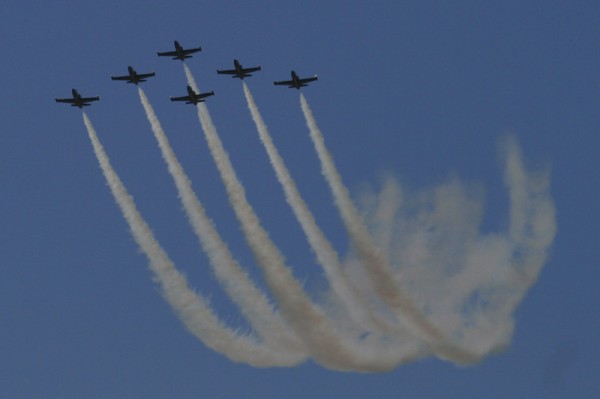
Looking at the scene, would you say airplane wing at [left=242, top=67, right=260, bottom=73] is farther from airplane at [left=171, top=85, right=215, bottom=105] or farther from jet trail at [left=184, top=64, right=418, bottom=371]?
jet trail at [left=184, top=64, right=418, bottom=371]

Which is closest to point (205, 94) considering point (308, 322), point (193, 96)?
point (193, 96)

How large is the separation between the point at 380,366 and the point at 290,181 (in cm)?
1300

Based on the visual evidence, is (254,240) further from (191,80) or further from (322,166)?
(191,80)

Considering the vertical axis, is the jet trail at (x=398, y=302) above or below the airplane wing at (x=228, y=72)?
below

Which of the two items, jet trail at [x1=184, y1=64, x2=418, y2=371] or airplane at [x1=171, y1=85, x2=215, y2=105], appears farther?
airplane at [x1=171, y1=85, x2=215, y2=105]

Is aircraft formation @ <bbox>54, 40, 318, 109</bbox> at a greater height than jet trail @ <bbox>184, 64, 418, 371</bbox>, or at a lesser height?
greater

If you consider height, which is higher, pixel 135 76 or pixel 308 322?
pixel 135 76

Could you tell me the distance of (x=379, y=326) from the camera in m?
68.6

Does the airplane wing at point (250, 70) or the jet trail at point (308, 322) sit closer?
the jet trail at point (308, 322)

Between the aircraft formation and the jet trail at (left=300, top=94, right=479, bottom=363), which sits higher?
the aircraft formation

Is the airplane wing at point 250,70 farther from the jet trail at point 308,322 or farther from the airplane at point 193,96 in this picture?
the jet trail at point 308,322

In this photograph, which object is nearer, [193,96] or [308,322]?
[308,322]

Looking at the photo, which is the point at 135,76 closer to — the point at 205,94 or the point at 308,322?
the point at 205,94

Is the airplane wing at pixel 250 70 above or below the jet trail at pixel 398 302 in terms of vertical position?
above
